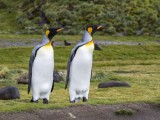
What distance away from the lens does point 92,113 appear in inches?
613

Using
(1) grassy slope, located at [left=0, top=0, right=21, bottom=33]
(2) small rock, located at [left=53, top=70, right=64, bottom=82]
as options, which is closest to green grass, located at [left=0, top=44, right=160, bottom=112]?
(2) small rock, located at [left=53, top=70, right=64, bottom=82]

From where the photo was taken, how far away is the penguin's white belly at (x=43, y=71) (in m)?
15.9

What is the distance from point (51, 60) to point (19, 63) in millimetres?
25188

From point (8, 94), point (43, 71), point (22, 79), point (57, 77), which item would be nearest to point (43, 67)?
point (43, 71)

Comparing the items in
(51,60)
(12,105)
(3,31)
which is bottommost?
(3,31)

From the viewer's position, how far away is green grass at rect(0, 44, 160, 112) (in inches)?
706

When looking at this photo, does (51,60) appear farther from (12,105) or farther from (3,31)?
(3,31)

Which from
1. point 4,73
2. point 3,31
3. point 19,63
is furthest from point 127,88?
point 3,31

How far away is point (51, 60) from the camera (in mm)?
16000

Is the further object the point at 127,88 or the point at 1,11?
the point at 1,11

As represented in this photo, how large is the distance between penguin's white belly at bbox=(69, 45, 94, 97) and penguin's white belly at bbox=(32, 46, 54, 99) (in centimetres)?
85

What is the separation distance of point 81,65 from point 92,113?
5.90 ft

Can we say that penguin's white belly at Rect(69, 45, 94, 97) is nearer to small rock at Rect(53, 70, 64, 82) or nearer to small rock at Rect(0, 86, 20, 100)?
small rock at Rect(0, 86, 20, 100)

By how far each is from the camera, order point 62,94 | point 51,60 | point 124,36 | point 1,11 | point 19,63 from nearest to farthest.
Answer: point 51,60 < point 62,94 < point 19,63 < point 124,36 < point 1,11
